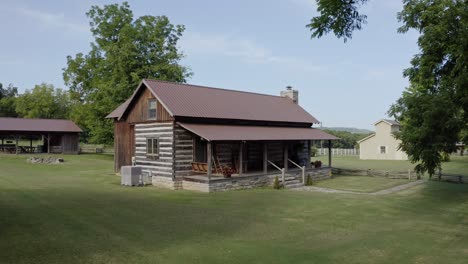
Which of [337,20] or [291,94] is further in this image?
[291,94]

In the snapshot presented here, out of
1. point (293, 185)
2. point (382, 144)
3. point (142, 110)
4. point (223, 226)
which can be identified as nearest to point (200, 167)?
point (142, 110)

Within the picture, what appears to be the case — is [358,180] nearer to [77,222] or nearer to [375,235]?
[375,235]

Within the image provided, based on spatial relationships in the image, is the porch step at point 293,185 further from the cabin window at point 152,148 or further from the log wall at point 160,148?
the cabin window at point 152,148

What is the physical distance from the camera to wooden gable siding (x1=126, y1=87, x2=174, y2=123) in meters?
24.8

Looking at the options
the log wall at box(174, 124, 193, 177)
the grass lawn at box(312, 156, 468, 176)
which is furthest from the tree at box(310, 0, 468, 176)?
the grass lawn at box(312, 156, 468, 176)

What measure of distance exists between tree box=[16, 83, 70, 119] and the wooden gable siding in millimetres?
63067

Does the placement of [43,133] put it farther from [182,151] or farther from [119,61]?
[182,151]

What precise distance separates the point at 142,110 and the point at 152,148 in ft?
9.10

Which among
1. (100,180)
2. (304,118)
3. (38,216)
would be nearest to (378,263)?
(38,216)

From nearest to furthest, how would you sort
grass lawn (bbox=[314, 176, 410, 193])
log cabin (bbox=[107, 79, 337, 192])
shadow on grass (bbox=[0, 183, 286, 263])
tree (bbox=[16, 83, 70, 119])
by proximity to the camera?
shadow on grass (bbox=[0, 183, 286, 263]), log cabin (bbox=[107, 79, 337, 192]), grass lawn (bbox=[314, 176, 410, 193]), tree (bbox=[16, 83, 70, 119])

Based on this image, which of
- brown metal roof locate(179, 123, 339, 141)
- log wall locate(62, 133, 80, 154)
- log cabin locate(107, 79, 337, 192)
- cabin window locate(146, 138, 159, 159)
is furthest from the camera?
log wall locate(62, 133, 80, 154)

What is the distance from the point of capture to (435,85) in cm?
2391

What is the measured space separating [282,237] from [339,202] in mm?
8208

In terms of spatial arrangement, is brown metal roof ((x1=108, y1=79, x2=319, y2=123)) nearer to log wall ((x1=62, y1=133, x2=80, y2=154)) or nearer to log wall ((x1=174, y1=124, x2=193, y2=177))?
log wall ((x1=174, y1=124, x2=193, y2=177))
